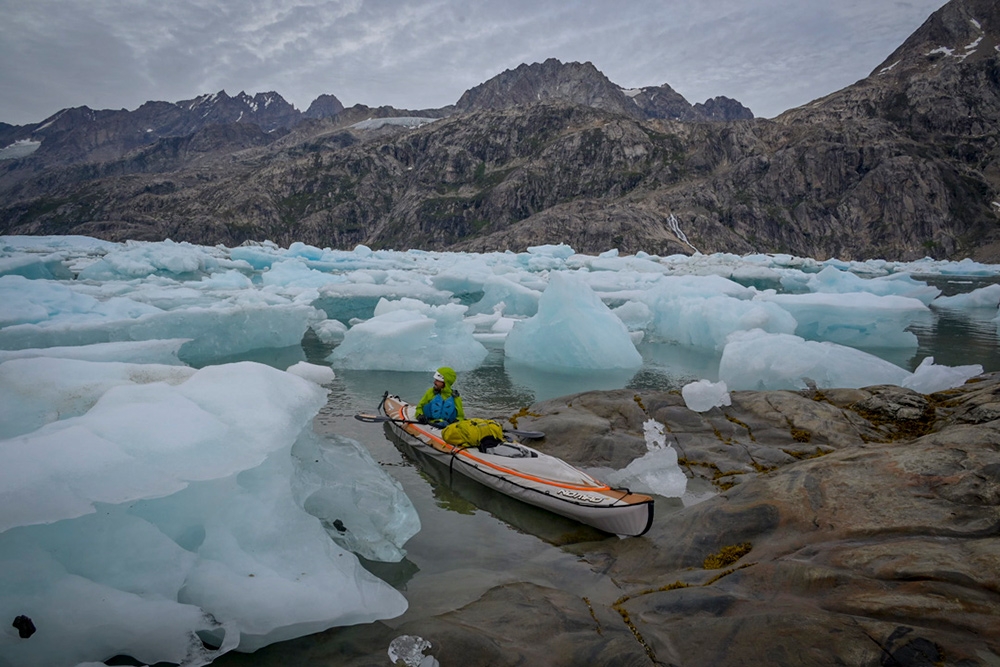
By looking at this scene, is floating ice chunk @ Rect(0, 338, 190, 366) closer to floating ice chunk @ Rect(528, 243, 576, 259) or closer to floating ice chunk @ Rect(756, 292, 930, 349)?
floating ice chunk @ Rect(756, 292, 930, 349)

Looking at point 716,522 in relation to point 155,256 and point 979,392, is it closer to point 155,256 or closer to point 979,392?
point 979,392

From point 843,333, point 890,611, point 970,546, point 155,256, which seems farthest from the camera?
point 155,256

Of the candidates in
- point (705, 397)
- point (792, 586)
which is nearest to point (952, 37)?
point (705, 397)

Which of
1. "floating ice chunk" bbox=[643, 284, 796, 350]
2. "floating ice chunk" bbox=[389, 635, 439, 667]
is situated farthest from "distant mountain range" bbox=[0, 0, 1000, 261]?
"floating ice chunk" bbox=[389, 635, 439, 667]

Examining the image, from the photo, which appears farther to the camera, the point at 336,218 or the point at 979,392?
the point at 336,218

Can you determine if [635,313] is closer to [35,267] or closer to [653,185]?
[35,267]

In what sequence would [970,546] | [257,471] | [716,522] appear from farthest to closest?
[716,522], [257,471], [970,546]

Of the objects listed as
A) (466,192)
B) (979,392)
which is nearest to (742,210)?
(466,192)

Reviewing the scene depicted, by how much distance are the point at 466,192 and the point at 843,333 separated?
101680mm

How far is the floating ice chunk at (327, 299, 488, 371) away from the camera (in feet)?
45.0

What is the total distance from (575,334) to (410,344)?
4481 mm

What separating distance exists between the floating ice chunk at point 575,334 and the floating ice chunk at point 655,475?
21.5ft

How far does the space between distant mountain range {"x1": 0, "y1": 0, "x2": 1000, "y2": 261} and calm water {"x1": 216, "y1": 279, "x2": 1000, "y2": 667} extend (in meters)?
70.3

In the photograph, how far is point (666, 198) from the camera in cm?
9288
